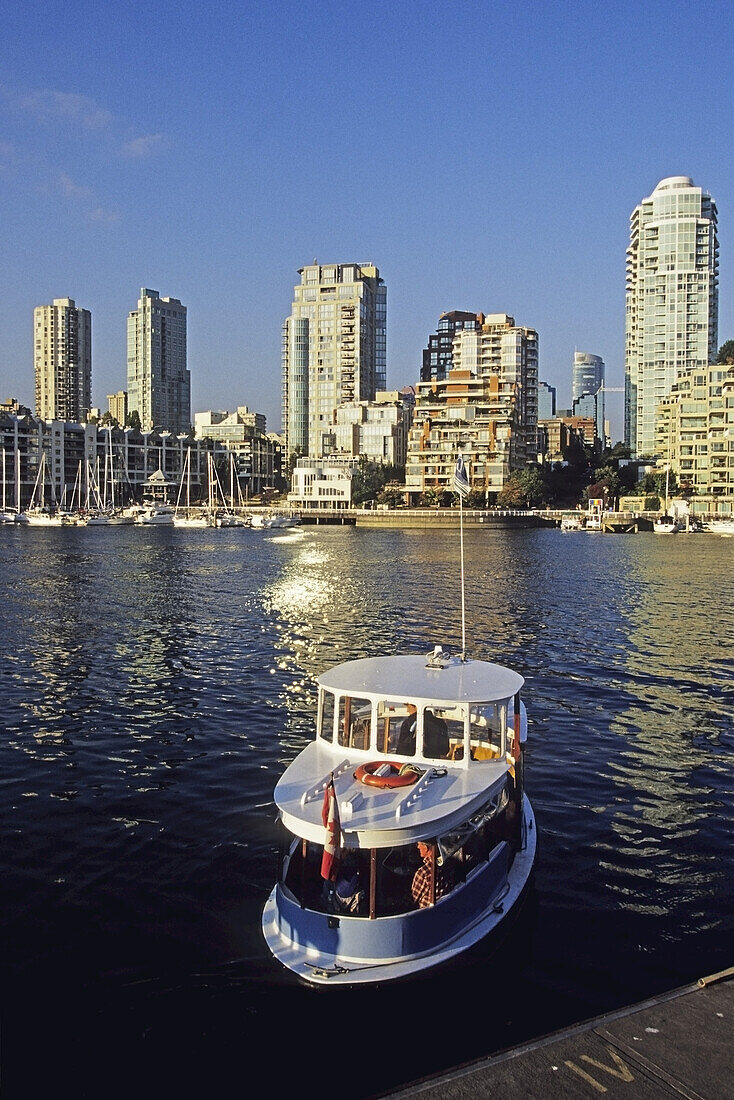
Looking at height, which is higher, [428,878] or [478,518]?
[478,518]

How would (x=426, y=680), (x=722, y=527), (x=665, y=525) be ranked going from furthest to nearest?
(x=665, y=525) → (x=722, y=527) → (x=426, y=680)

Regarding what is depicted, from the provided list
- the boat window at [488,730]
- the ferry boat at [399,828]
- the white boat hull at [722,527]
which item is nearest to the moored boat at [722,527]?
the white boat hull at [722,527]

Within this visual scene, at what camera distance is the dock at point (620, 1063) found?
28.8 feet

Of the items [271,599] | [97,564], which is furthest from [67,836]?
[97,564]

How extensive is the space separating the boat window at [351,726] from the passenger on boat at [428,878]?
3.04 metres

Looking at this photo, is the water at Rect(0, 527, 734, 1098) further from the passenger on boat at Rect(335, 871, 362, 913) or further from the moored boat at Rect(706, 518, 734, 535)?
the moored boat at Rect(706, 518, 734, 535)

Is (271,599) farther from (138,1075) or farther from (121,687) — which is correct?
(138,1075)

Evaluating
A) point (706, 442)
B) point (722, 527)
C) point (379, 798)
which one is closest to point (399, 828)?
point (379, 798)

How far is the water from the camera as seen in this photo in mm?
11805

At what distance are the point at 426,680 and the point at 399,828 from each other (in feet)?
14.3

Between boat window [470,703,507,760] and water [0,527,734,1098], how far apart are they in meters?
2.85

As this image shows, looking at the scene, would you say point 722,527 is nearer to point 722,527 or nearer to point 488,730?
point 722,527

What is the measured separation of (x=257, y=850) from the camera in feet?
58.3

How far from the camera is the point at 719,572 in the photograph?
82.0 metres
